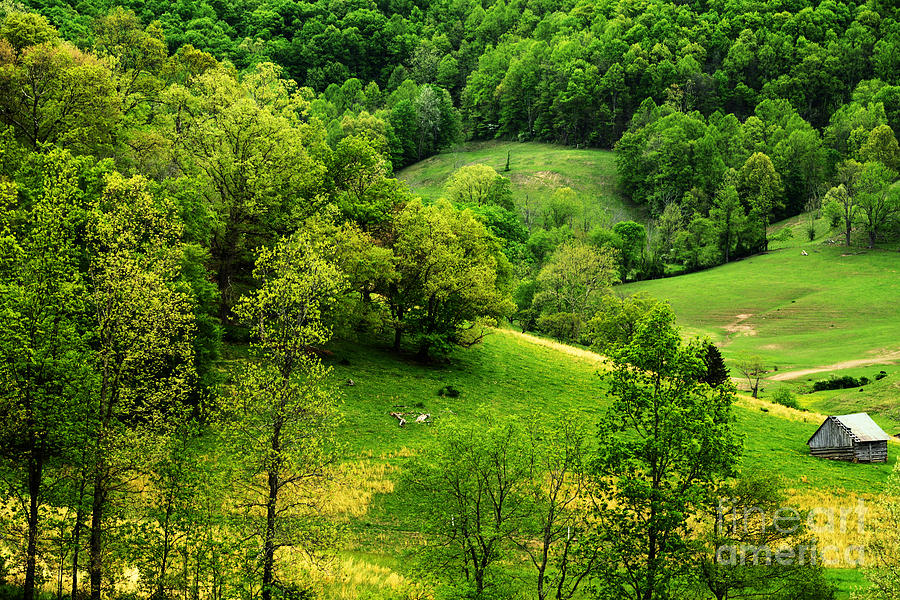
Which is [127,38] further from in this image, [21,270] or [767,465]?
[767,465]

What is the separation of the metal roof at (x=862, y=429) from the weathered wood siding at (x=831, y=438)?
43 cm

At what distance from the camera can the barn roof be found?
150 feet

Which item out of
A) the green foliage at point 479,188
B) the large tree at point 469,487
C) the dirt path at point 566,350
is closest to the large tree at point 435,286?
the dirt path at point 566,350

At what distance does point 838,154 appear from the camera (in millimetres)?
151000

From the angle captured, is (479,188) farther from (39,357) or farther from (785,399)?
(39,357)

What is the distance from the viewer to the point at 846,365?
74.8m

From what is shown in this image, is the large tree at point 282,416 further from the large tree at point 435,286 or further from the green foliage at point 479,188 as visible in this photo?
the green foliage at point 479,188

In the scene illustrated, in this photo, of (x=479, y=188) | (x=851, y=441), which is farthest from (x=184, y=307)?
(x=479, y=188)

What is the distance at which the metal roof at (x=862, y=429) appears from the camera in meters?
45.6

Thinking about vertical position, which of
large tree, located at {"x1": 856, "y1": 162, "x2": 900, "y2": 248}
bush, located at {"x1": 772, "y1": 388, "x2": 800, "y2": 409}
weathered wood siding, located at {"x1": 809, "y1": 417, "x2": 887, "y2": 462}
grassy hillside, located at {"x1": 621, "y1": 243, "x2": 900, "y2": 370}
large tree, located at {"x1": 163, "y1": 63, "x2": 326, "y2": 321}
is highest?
large tree, located at {"x1": 856, "y1": 162, "x2": 900, "y2": 248}

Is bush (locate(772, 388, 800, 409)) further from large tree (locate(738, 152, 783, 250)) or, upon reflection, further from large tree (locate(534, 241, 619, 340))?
large tree (locate(738, 152, 783, 250))

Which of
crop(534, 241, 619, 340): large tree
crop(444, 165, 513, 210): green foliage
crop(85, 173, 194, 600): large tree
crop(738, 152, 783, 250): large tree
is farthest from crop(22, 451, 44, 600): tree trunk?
crop(738, 152, 783, 250): large tree

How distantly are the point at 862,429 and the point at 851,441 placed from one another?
1364mm

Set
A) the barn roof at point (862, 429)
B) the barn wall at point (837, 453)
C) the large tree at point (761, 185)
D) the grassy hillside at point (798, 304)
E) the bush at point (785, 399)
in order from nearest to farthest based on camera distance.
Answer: the barn roof at point (862, 429)
the barn wall at point (837, 453)
the bush at point (785, 399)
the grassy hillside at point (798, 304)
the large tree at point (761, 185)
